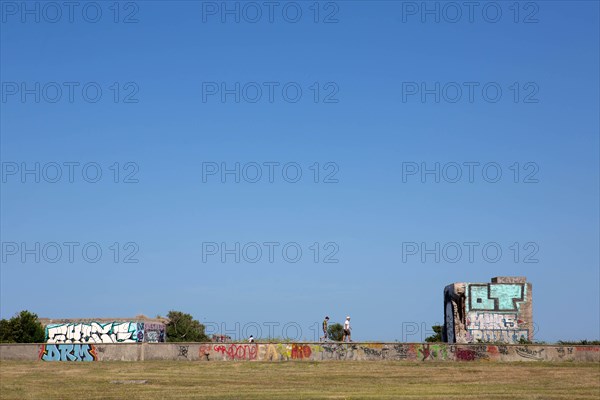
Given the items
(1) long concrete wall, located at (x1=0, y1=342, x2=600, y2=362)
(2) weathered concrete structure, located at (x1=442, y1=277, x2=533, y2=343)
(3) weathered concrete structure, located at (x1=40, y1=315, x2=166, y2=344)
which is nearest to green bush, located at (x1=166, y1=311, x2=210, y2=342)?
(3) weathered concrete structure, located at (x1=40, y1=315, x2=166, y2=344)

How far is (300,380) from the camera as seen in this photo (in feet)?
122

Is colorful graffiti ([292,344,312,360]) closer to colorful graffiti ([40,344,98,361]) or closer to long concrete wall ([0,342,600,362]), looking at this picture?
long concrete wall ([0,342,600,362])

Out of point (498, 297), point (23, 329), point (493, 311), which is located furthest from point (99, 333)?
point (498, 297)

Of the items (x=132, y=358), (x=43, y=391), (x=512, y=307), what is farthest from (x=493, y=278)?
(x=43, y=391)

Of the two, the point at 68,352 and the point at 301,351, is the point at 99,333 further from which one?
the point at 301,351

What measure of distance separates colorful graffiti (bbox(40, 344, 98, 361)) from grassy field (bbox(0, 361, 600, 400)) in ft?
6.16

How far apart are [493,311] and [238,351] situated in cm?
2205

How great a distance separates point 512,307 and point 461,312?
382cm

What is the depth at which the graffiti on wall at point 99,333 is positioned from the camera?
70562 mm

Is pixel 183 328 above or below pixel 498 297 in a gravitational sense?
below

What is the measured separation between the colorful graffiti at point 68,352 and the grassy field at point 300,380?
6.16 feet

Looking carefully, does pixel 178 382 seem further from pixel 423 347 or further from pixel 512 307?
pixel 512 307

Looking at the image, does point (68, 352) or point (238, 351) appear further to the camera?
point (68, 352)

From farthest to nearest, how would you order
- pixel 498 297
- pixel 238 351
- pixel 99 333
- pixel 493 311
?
pixel 99 333
pixel 498 297
pixel 493 311
pixel 238 351
